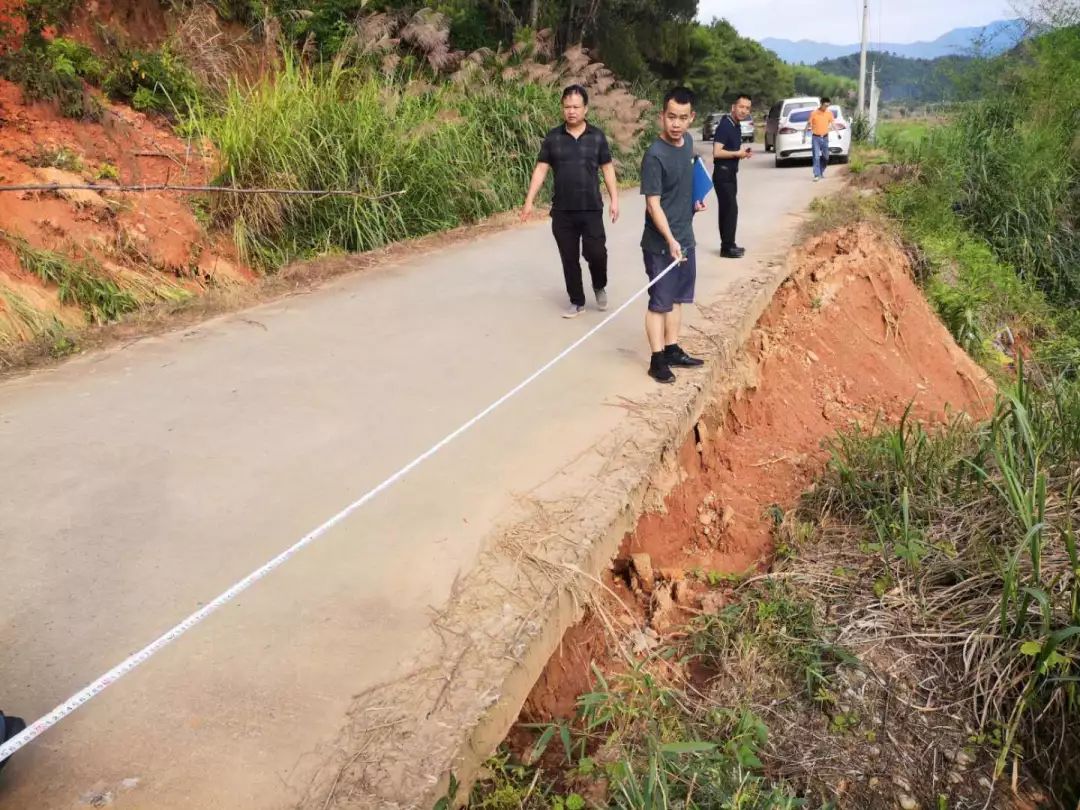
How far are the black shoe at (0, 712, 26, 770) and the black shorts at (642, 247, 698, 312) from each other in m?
3.61

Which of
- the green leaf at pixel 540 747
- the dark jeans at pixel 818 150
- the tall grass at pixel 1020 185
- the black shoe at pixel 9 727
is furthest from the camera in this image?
the dark jeans at pixel 818 150

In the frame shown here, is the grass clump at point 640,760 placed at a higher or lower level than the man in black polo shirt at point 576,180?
lower

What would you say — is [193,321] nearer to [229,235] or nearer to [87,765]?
[229,235]

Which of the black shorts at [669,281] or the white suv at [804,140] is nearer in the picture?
the black shorts at [669,281]

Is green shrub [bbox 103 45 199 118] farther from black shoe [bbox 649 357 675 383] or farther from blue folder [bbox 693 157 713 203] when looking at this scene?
black shoe [bbox 649 357 675 383]

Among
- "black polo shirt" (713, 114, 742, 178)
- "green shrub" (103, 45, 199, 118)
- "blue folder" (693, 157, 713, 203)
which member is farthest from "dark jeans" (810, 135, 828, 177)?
"blue folder" (693, 157, 713, 203)

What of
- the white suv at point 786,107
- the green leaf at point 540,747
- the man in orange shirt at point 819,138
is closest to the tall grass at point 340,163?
the man in orange shirt at point 819,138

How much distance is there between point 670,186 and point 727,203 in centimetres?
345

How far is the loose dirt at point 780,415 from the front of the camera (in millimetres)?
3566

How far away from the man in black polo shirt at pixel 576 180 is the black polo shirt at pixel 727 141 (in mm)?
2218

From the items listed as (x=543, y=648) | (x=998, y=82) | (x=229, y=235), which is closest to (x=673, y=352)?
(x=543, y=648)

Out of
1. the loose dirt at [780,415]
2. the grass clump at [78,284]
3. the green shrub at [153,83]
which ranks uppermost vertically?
the green shrub at [153,83]

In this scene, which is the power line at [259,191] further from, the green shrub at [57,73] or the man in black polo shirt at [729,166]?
the man in black polo shirt at [729,166]

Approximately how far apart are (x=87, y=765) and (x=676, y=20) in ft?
89.4
